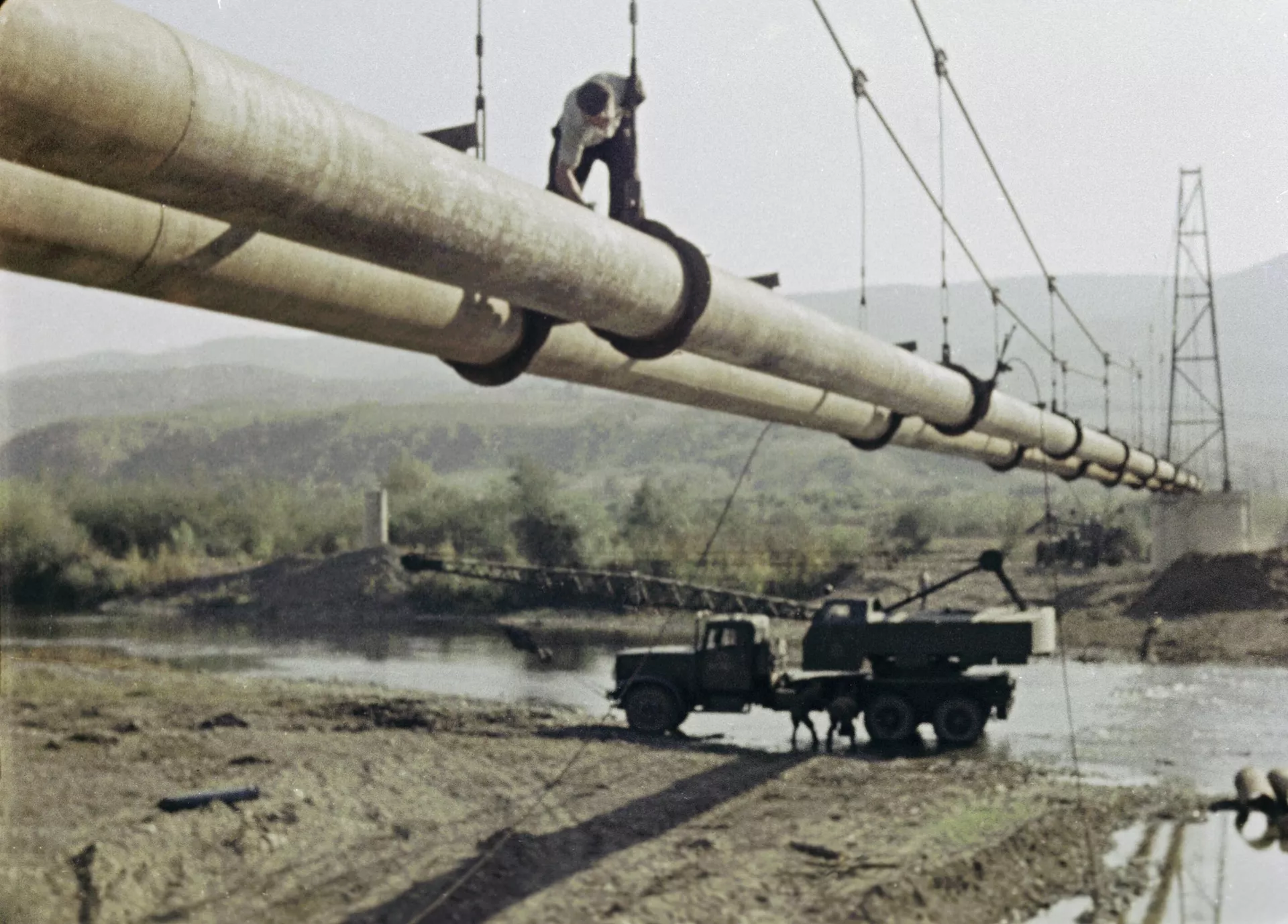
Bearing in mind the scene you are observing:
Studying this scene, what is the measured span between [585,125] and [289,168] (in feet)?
→ 10.6

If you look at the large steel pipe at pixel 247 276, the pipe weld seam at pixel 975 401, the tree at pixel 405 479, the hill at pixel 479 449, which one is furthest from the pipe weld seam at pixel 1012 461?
the hill at pixel 479 449

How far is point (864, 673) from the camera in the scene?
20828 millimetres

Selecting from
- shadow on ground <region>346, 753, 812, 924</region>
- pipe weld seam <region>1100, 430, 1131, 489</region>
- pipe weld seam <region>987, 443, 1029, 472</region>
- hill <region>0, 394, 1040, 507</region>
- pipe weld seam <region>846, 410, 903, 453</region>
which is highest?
hill <region>0, 394, 1040, 507</region>

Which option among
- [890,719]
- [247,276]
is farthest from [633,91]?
[890,719]

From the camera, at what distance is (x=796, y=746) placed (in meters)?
20.0

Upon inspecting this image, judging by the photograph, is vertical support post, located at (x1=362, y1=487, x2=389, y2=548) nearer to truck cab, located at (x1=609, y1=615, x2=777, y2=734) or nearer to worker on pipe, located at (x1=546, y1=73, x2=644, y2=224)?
truck cab, located at (x1=609, y1=615, x2=777, y2=734)

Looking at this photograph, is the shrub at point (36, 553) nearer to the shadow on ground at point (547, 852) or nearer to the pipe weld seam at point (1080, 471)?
the pipe weld seam at point (1080, 471)

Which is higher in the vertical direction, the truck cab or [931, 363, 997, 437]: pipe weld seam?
[931, 363, 997, 437]: pipe weld seam

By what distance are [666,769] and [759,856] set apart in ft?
14.7

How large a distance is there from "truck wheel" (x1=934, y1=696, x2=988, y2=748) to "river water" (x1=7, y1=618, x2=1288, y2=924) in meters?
0.37

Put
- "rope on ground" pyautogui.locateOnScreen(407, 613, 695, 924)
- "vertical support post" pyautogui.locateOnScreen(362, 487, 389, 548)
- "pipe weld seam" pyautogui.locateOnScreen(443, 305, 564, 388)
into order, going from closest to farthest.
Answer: "pipe weld seam" pyautogui.locateOnScreen(443, 305, 564, 388), "rope on ground" pyautogui.locateOnScreen(407, 613, 695, 924), "vertical support post" pyautogui.locateOnScreen(362, 487, 389, 548)

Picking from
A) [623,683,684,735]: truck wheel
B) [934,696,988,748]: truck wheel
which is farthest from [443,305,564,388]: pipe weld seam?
[934,696,988,748]: truck wheel

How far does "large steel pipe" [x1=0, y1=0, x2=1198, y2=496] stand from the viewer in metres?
4.46

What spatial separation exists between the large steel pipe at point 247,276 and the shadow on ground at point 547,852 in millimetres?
4181
